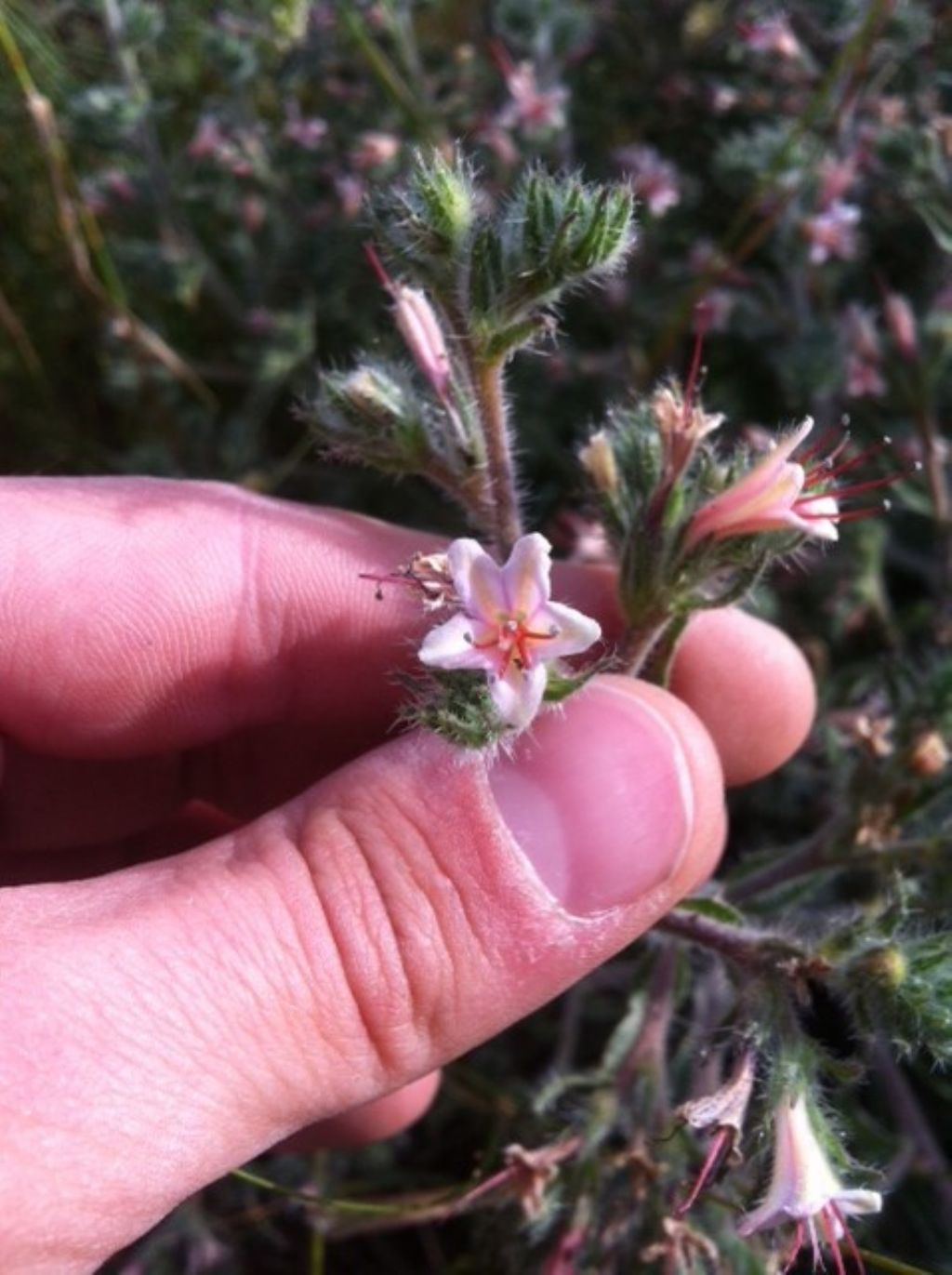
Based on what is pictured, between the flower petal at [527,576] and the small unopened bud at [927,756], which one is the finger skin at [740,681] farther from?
the flower petal at [527,576]

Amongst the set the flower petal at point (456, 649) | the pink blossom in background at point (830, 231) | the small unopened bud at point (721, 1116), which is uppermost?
the pink blossom in background at point (830, 231)

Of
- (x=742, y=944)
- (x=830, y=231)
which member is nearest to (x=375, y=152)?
(x=830, y=231)

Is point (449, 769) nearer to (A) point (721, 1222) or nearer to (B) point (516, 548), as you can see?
(B) point (516, 548)

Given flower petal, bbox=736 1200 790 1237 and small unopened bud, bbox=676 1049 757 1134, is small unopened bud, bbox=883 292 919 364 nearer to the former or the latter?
small unopened bud, bbox=676 1049 757 1134

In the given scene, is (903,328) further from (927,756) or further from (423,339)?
(423,339)

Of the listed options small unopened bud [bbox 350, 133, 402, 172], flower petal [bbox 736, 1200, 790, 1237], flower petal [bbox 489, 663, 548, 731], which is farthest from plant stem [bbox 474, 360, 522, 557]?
small unopened bud [bbox 350, 133, 402, 172]

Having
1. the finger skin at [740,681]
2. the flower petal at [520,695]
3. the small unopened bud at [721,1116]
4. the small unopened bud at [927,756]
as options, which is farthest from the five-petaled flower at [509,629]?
the small unopened bud at [927,756]
